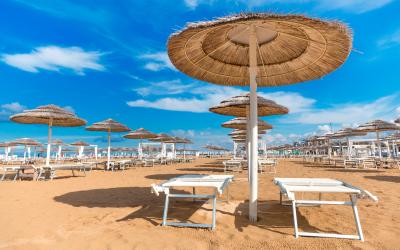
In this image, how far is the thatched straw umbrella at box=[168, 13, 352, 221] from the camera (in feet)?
8.77

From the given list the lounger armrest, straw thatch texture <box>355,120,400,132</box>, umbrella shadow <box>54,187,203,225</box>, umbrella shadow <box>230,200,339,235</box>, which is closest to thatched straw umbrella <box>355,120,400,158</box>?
straw thatch texture <box>355,120,400,132</box>

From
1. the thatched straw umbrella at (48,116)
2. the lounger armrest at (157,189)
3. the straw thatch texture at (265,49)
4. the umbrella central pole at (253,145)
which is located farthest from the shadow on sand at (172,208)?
the thatched straw umbrella at (48,116)

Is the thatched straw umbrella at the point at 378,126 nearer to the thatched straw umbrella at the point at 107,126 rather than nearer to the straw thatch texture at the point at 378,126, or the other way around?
the straw thatch texture at the point at 378,126

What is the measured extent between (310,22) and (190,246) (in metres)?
2.56

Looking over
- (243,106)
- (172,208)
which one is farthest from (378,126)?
(172,208)

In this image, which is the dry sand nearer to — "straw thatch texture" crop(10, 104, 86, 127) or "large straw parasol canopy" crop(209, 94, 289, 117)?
"large straw parasol canopy" crop(209, 94, 289, 117)

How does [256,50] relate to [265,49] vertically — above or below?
below

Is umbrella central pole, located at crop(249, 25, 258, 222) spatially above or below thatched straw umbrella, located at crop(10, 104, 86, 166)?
below

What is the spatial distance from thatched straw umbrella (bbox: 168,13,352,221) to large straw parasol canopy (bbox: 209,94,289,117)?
91.6 inches

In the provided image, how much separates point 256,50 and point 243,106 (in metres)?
3.98

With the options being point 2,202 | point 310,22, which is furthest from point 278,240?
point 2,202

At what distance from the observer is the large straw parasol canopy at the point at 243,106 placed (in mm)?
6948

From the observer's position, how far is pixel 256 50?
3.69 meters

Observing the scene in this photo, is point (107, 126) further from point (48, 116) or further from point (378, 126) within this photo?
point (378, 126)
